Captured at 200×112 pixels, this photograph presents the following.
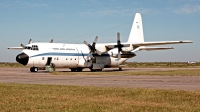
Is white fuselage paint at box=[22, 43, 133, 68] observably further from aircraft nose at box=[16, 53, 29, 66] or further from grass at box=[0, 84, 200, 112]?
grass at box=[0, 84, 200, 112]

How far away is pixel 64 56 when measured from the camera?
128 ft

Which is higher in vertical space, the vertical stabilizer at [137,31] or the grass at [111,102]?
the vertical stabilizer at [137,31]

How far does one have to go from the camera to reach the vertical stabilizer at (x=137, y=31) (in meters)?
48.7

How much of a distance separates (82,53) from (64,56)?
3464mm

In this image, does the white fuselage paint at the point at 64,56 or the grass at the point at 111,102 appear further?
the white fuselage paint at the point at 64,56

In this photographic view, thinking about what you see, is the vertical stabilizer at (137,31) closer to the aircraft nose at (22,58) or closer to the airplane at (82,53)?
the airplane at (82,53)

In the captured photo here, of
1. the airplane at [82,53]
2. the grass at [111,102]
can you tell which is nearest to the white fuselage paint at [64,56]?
the airplane at [82,53]

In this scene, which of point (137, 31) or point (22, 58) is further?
point (137, 31)

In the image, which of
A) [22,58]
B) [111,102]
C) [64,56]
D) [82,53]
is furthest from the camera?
[82,53]

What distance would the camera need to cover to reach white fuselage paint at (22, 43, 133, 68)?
120ft

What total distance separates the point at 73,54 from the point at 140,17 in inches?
597

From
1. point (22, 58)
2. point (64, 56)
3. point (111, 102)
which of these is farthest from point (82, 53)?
point (111, 102)

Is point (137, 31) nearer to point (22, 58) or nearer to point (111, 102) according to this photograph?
point (22, 58)

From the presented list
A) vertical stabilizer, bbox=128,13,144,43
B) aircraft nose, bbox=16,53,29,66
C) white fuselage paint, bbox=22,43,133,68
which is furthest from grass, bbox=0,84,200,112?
vertical stabilizer, bbox=128,13,144,43
